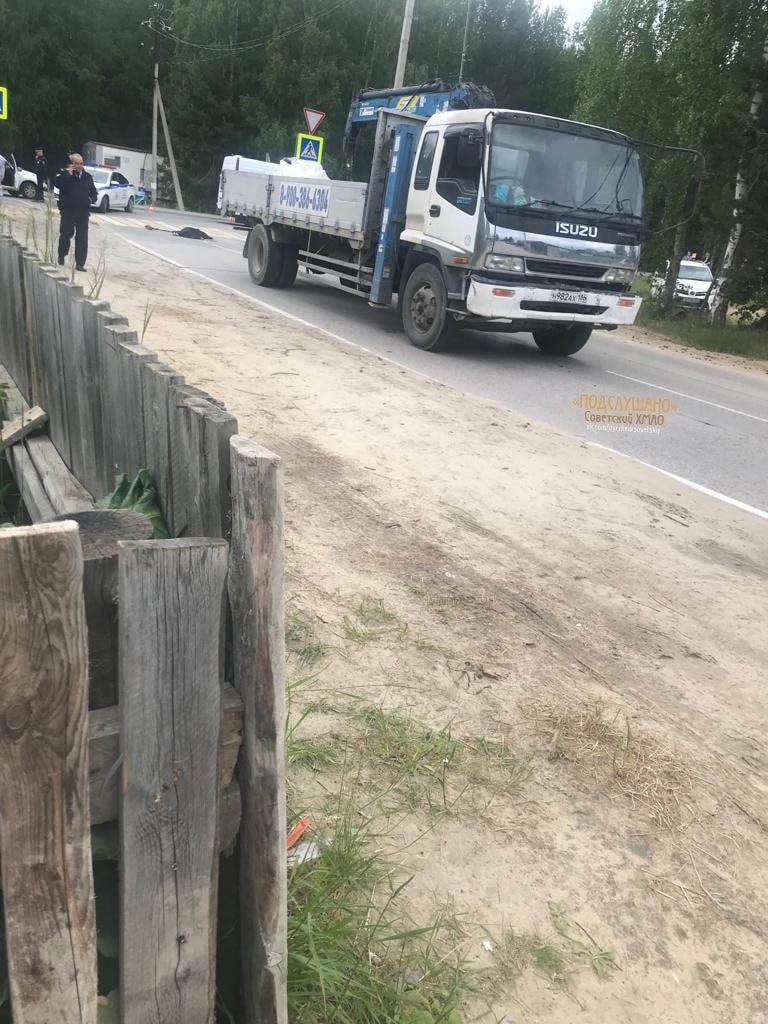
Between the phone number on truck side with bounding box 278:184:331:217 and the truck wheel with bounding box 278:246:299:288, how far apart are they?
2.71ft

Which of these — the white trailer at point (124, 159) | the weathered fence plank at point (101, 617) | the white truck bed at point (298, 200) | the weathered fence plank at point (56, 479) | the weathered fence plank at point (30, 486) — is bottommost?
the weathered fence plank at point (30, 486)

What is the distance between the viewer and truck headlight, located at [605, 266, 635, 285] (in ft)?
32.5

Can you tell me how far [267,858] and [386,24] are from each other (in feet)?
153

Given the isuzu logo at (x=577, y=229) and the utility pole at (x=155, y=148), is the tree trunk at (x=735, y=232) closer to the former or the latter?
the isuzu logo at (x=577, y=229)

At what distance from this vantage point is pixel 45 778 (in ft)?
4.31

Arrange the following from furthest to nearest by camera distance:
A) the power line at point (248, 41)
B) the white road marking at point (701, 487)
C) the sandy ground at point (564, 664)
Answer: the power line at point (248, 41) → the white road marking at point (701, 487) → the sandy ground at point (564, 664)

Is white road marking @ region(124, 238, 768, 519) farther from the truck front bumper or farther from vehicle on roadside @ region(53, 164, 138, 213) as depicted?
vehicle on roadside @ region(53, 164, 138, 213)

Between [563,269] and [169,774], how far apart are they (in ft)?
29.6

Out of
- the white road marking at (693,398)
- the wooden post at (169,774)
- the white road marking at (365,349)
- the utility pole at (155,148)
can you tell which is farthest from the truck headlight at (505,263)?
the utility pole at (155,148)

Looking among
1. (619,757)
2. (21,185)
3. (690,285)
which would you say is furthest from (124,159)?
(619,757)

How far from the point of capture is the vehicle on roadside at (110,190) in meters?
28.0

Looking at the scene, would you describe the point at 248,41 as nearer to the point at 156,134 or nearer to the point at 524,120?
the point at 156,134

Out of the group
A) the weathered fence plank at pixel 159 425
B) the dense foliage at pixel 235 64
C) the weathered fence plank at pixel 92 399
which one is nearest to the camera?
the weathered fence plank at pixel 159 425

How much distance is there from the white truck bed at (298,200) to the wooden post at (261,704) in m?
10.2
